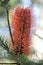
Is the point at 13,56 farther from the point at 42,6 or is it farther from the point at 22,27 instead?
the point at 42,6

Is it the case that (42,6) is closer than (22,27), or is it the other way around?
(22,27)

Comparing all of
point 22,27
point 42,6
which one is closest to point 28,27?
point 22,27

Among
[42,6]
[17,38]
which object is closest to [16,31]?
[17,38]

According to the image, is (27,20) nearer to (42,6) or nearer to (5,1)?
(5,1)

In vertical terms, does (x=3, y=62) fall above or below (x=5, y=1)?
below

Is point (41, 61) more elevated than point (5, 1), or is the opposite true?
point (5, 1)

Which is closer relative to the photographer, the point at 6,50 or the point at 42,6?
the point at 6,50
